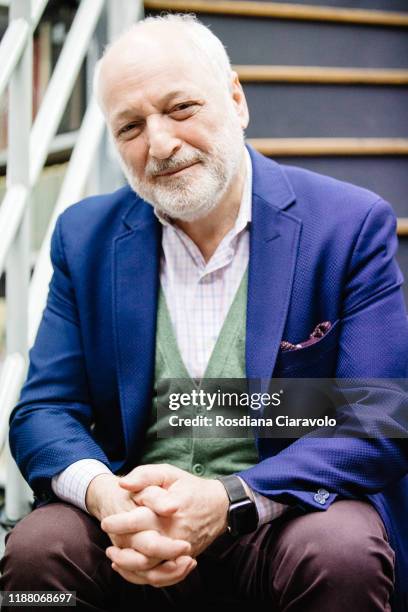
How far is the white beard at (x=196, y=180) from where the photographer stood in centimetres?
131

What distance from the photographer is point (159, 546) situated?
1.02 m

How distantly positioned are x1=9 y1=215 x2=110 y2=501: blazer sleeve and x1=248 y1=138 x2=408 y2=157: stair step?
88cm

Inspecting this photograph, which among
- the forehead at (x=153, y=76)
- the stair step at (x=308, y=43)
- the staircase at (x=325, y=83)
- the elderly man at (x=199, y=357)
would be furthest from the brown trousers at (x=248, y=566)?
the stair step at (x=308, y=43)

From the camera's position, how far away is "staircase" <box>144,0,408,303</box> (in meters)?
2.18

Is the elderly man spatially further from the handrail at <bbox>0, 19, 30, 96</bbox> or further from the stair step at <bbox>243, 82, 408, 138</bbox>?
the stair step at <bbox>243, 82, 408, 138</bbox>

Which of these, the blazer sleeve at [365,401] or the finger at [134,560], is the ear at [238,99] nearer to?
the blazer sleeve at [365,401]

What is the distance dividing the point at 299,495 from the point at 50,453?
43 cm

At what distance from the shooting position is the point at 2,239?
1.49 meters

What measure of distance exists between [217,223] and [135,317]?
0.25 meters

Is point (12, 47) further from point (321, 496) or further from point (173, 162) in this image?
point (321, 496)

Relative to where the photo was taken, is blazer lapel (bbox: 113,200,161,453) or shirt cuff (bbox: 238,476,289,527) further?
blazer lapel (bbox: 113,200,161,453)

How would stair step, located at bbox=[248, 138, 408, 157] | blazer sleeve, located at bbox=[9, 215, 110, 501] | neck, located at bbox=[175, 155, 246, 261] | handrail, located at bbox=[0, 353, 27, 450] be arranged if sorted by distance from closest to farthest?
blazer sleeve, located at bbox=[9, 215, 110, 501], neck, located at bbox=[175, 155, 246, 261], handrail, located at bbox=[0, 353, 27, 450], stair step, located at bbox=[248, 138, 408, 157]

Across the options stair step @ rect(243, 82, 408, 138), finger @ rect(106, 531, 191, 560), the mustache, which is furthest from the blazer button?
stair step @ rect(243, 82, 408, 138)

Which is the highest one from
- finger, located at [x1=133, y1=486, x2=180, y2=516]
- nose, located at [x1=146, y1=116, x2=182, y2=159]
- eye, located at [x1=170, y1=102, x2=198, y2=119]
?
eye, located at [x1=170, y1=102, x2=198, y2=119]
